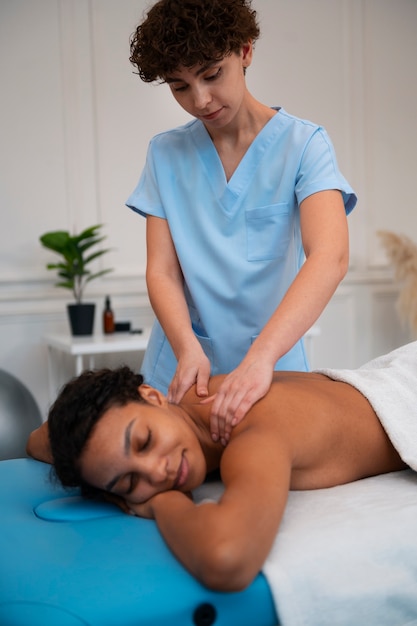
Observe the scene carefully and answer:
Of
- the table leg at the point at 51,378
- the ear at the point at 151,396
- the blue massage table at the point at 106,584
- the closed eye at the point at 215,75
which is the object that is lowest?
the table leg at the point at 51,378

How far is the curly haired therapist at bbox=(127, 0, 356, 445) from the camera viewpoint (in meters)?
1.35

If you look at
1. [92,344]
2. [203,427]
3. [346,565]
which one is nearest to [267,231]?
[203,427]

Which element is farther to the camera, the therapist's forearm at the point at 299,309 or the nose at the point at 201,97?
the nose at the point at 201,97

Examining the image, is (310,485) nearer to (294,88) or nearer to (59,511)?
(59,511)

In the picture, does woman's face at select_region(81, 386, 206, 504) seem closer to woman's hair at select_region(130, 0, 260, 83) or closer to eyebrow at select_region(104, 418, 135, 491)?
eyebrow at select_region(104, 418, 135, 491)

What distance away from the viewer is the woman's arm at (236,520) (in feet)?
2.94

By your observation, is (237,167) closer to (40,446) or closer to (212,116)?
(212,116)

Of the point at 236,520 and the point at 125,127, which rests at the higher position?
the point at 125,127

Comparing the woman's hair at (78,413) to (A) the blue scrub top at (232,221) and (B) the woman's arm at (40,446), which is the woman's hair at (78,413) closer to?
(B) the woman's arm at (40,446)

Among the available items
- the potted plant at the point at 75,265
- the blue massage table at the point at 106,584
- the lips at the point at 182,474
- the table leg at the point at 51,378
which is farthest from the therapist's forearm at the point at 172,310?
the table leg at the point at 51,378

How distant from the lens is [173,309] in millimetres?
1562

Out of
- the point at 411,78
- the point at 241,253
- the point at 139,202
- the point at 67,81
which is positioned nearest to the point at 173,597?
the point at 241,253

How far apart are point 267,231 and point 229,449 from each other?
0.64 meters

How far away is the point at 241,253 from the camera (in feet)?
5.33
